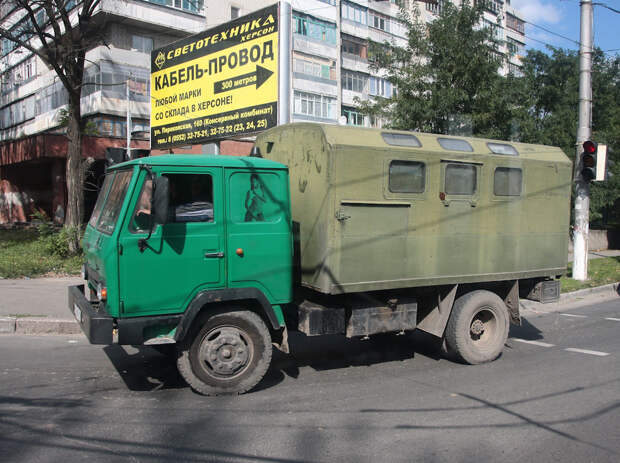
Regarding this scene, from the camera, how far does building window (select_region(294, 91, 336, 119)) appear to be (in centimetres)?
3366

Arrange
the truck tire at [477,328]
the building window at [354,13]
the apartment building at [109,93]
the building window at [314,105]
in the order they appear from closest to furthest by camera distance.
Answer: the truck tire at [477,328], the apartment building at [109,93], the building window at [314,105], the building window at [354,13]

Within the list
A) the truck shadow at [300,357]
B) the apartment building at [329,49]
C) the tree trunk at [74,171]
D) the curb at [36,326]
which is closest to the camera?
the truck shadow at [300,357]

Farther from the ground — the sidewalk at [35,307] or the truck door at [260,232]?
the truck door at [260,232]

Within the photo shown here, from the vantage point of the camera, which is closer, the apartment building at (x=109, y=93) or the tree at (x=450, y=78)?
the tree at (x=450, y=78)

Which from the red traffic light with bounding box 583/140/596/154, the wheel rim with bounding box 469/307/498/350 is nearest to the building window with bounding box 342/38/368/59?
the red traffic light with bounding box 583/140/596/154

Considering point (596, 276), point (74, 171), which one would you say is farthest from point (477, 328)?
point (74, 171)

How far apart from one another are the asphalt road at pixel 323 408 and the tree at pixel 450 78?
23.4ft

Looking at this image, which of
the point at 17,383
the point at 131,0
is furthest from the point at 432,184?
the point at 131,0

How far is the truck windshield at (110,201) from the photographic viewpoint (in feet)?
16.8

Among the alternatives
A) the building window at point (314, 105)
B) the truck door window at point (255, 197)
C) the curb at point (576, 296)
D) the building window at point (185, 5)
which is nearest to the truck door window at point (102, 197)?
the truck door window at point (255, 197)

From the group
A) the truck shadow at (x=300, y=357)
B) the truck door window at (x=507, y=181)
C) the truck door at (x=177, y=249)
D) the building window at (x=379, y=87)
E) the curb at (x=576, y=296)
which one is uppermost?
the building window at (x=379, y=87)

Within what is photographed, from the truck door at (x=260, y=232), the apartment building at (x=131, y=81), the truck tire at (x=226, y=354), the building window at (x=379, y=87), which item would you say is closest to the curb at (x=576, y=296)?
the truck door at (x=260, y=232)

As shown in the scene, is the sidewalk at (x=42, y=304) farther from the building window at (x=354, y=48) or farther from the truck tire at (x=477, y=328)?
the building window at (x=354, y=48)

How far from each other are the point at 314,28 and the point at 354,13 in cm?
459
